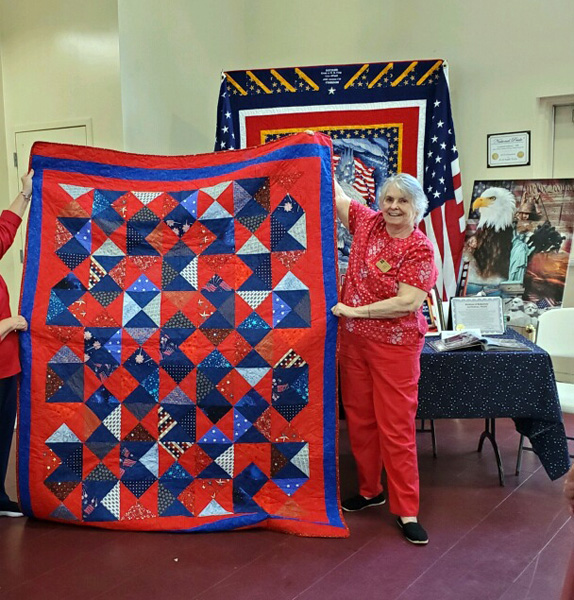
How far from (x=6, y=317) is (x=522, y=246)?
3.00m

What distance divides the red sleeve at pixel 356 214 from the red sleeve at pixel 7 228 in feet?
4.36

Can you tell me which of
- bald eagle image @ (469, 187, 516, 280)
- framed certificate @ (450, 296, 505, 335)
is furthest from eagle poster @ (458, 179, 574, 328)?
framed certificate @ (450, 296, 505, 335)

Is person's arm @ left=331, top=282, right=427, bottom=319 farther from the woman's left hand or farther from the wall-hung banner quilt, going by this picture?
the wall-hung banner quilt

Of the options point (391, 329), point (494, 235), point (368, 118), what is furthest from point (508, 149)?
point (391, 329)

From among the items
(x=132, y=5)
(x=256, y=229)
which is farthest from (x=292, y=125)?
(x=256, y=229)

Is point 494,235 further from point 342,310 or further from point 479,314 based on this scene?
point 342,310

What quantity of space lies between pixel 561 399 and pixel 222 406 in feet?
5.24

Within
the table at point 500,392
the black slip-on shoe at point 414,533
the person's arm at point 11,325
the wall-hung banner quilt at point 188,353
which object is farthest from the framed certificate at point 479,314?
the person's arm at point 11,325

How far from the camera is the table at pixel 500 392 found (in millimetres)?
2650

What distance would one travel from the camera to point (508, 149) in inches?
167

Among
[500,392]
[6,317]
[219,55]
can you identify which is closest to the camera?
[6,317]

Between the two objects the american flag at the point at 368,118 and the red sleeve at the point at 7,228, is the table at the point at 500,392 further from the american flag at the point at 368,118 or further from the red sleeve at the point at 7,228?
the red sleeve at the point at 7,228

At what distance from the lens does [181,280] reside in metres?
2.50

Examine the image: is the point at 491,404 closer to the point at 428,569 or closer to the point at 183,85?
the point at 428,569
